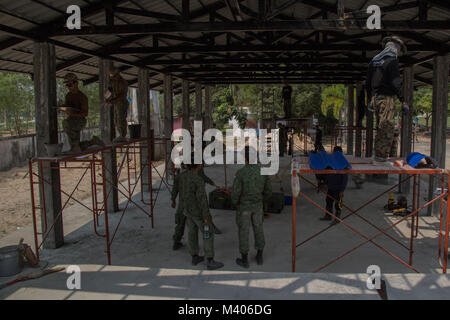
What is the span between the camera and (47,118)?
7047 millimetres

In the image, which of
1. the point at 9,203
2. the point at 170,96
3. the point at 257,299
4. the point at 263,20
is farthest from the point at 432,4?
the point at 9,203

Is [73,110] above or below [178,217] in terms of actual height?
above

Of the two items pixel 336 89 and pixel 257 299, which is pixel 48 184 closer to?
pixel 257 299

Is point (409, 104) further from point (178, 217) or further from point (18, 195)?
point (18, 195)

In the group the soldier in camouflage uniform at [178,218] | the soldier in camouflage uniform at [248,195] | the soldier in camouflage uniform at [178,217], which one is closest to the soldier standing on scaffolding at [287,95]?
the soldier in camouflage uniform at [178,217]

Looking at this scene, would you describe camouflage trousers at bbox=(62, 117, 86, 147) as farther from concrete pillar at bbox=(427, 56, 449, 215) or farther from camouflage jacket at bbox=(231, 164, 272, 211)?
concrete pillar at bbox=(427, 56, 449, 215)

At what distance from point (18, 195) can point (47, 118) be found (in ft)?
25.9

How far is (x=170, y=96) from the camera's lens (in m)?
14.9

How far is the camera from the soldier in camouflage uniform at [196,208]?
5.95 meters

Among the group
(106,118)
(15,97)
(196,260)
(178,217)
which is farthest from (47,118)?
(15,97)

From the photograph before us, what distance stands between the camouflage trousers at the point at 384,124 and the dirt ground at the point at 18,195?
22.6 feet

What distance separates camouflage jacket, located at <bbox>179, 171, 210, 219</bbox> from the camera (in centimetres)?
594

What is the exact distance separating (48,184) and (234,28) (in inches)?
186

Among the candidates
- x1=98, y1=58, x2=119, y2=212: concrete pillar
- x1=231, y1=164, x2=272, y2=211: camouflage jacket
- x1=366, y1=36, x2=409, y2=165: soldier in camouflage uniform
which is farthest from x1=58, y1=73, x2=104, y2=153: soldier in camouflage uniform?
x1=366, y1=36, x2=409, y2=165: soldier in camouflage uniform
